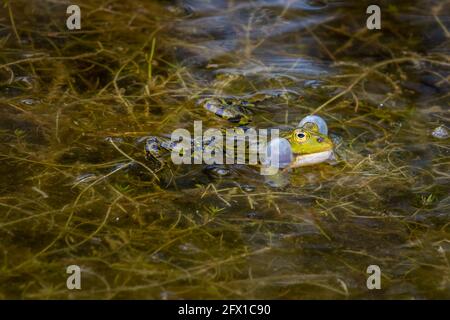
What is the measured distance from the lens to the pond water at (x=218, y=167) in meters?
3.41

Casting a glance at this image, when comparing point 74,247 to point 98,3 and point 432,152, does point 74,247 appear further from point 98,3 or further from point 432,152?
point 98,3

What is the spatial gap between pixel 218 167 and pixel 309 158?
51 cm

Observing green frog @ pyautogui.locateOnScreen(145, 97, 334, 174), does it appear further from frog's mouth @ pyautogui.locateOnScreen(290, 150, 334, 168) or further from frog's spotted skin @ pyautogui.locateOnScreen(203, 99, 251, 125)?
frog's spotted skin @ pyautogui.locateOnScreen(203, 99, 251, 125)

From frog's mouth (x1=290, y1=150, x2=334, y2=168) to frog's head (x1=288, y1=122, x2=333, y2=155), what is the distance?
2 cm

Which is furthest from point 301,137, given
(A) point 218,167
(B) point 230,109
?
(B) point 230,109

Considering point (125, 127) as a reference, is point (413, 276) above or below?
below

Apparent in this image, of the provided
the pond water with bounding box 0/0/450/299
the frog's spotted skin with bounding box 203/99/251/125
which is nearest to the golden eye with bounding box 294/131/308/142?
the pond water with bounding box 0/0/450/299

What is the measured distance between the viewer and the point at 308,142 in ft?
13.7

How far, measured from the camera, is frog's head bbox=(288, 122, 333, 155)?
4.18 meters

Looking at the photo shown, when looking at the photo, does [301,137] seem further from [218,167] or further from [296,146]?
Answer: [218,167]
